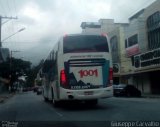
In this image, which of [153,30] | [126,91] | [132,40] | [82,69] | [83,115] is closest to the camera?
[83,115]

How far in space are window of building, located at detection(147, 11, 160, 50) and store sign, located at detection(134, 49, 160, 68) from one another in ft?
4.43

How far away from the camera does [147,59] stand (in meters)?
47.1

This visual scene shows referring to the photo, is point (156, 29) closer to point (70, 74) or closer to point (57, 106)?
point (57, 106)

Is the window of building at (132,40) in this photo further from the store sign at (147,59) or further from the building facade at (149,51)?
the store sign at (147,59)

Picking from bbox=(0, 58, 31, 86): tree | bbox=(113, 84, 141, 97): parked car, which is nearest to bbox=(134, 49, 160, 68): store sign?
bbox=(113, 84, 141, 97): parked car

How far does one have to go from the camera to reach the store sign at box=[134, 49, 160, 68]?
44.2 meters

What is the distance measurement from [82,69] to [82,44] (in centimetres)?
126

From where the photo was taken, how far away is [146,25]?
4988 centimetres

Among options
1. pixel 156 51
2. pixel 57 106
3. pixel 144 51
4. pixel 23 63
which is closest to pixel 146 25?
pixel 144 51

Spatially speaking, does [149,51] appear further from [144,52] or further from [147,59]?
[144,52]

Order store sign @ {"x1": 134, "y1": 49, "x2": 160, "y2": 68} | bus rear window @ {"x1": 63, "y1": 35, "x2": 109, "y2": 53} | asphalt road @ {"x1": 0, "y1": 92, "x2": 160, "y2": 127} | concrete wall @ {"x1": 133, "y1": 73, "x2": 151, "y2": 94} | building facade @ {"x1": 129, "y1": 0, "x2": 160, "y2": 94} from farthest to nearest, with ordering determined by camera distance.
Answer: concrete wall @ {"x1": 133, "y1": 73, "x2": 151, "y2": 94}, building facade @ {"x1": 129, "y1": 0, "x2": 160, "y2": 94}, store sign @ {"x1": 134, "y1": 49, "x2": 160, "y2": 68}, bus rear window @ {"x1": 63, "y1": 35, "x2": 109, "y2": 53}, asphalt road @ {"x1": 0, "y1": 92, "x2": 160, "y2": 127}

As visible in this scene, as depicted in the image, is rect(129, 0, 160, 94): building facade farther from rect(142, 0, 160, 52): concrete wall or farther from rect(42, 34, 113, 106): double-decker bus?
rect(42, 34, 113, 106): double-decker bus

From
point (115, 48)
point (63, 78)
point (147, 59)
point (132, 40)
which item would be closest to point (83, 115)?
point (63, 78)

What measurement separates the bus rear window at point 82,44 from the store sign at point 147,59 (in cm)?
2435
